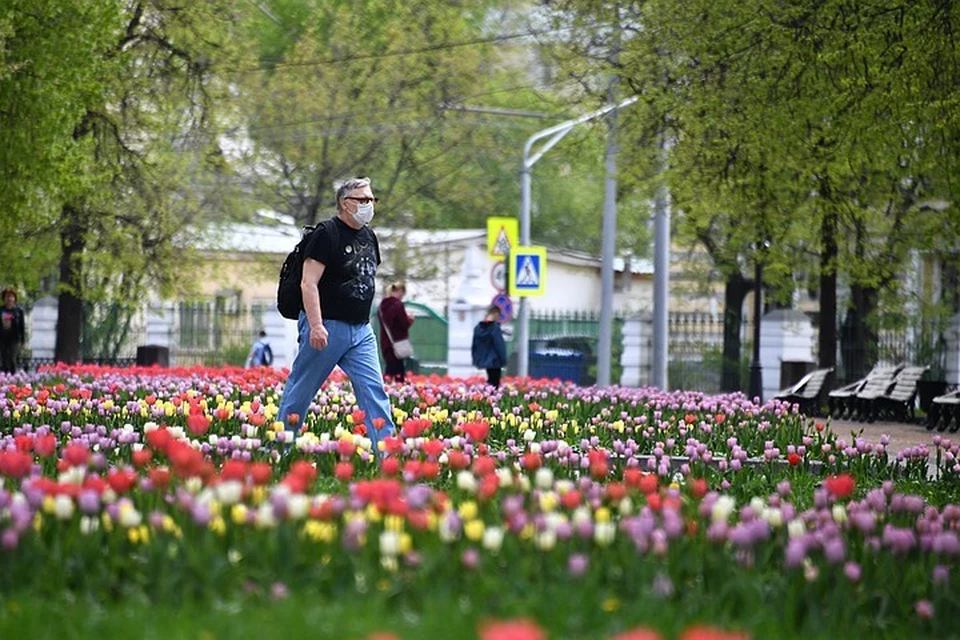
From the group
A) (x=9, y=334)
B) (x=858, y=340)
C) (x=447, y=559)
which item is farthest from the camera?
(x=858, y=340)

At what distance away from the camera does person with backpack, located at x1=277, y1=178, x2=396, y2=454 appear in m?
12.9

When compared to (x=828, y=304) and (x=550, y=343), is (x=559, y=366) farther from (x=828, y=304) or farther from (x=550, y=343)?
(x=828, y=304)

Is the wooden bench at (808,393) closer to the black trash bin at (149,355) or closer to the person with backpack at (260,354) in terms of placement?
the person with backpack at (260,354)

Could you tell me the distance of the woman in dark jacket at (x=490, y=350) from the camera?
26.0 m

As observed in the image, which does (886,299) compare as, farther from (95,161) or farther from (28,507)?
(28,507)

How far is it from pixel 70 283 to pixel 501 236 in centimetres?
851

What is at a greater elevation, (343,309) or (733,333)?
(733,333)

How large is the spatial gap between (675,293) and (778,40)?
31394mm

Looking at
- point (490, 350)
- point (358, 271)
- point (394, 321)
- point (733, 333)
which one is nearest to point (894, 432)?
point (490, 350)

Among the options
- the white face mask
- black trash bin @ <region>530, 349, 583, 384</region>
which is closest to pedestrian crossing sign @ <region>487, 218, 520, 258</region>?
black trash bin @ <region>530, 349, 583, 384</region>

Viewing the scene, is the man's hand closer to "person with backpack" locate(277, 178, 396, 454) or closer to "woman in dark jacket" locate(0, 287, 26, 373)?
"person with backpack" locate(277, 178, 396, 454)

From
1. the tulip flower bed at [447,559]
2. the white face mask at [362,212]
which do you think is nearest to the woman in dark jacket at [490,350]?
the white face mask at [362,212]

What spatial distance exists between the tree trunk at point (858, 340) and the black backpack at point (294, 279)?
25.1 m

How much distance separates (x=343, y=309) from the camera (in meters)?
13.0
